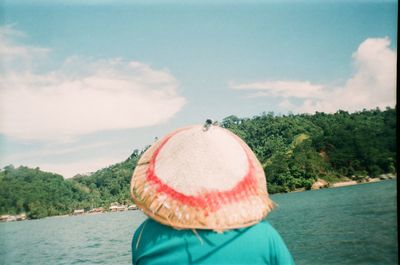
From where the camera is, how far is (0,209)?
6581 cm

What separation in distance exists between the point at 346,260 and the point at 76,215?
68801 mm

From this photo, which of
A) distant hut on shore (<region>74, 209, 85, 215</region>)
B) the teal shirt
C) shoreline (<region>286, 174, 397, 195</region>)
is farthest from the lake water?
distant hut on shore (<region>74, 209, 85, 215</region>)

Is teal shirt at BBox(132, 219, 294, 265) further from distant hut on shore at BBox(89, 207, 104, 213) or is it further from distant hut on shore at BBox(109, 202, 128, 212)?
distant hut on shore at BBox(89, 207, 104, 213)

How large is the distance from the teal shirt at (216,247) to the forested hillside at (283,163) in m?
53.8

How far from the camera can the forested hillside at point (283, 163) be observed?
61.1 meters

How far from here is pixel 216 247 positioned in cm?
78

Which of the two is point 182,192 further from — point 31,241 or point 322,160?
point 322,160

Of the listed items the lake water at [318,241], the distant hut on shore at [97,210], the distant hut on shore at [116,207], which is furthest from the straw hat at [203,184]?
the distant hut on shore at [97,210]

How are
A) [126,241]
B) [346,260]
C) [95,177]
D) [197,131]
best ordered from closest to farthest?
[197,131]
[346,260]
[126,241]
[95,177]

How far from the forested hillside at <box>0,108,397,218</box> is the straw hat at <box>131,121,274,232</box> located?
176 ft

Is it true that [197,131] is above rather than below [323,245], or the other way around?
above

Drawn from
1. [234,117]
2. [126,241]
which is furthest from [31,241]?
[234,117]

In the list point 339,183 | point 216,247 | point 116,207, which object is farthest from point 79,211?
point 216,247

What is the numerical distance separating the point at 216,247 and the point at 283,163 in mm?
66329
